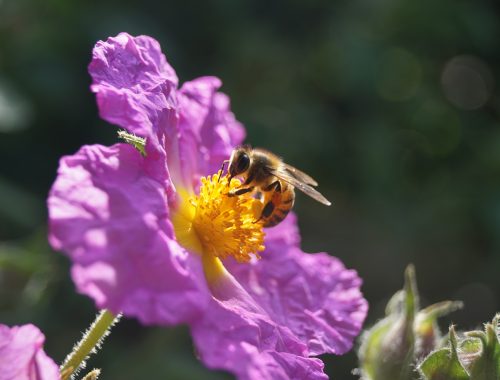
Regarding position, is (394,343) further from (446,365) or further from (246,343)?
(246,343)

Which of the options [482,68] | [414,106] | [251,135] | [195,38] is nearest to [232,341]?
[251,135]

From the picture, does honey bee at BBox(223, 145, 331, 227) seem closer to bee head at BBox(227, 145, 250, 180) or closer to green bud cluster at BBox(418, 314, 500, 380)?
bee head at BBox(227, 145, 250, 180)

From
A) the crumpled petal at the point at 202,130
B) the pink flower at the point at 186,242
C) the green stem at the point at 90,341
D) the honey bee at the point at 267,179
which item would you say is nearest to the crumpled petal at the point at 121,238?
the pink flower at the point at 186,242

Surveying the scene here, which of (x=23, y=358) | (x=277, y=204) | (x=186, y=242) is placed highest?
(x=277, y=204)

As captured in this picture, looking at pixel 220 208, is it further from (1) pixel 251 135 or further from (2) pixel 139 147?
(1) pixel 251 135

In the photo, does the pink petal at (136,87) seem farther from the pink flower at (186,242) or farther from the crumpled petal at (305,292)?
the crumpled petal at (305,292)

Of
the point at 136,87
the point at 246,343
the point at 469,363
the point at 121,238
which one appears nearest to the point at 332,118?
the point at 136,87
